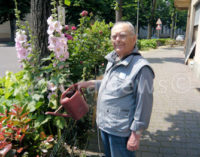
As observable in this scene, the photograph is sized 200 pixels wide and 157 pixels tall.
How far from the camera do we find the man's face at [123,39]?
184 cm

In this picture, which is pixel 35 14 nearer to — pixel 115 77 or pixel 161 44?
pixel 115 77

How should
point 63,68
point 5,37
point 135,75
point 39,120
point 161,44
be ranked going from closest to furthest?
point 135,75
point 39,120
point 63,68
point 161,44
point 5,37

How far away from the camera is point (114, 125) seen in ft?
6.35

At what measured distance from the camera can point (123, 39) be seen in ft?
6.09

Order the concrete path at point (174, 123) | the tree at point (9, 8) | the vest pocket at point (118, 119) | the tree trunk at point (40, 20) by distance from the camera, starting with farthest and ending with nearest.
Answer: the tree at point (9, 8), the concrete path at point (174, 123), the tree trunk at point (40, 20), the vest pocket at point (118, 119)

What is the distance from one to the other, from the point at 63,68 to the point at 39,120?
0.74m

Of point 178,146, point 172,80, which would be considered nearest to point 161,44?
point 172,80

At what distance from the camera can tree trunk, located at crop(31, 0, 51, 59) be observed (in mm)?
3051

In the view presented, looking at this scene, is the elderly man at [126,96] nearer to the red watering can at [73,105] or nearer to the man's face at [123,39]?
the man's face at [123,39]

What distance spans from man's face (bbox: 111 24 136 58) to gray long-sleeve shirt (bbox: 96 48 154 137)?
0.09m

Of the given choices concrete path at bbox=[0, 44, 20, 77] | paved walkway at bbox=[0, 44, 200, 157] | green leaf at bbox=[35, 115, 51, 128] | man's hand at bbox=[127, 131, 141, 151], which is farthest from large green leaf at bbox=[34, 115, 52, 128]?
concrete path at bbox=[0, 44, 20, 77]

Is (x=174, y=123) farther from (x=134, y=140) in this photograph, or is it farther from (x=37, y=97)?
(x=37, y=97)

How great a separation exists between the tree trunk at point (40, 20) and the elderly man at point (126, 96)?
156 cm

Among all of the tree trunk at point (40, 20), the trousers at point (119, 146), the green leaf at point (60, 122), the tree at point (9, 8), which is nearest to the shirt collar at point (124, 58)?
the trousers at point (119, 146)
